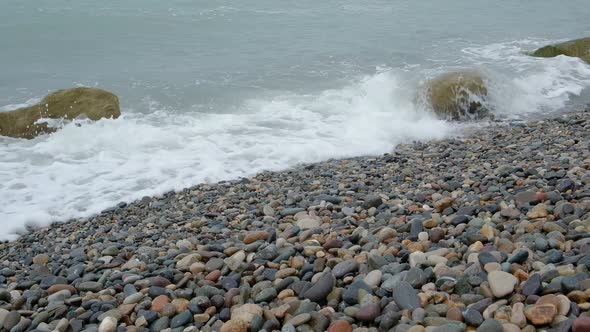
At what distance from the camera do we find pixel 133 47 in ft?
57.3

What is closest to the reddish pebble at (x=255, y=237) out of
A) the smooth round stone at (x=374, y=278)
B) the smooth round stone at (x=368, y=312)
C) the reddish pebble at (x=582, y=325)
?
the smooth round stone at (x=374, y=278)

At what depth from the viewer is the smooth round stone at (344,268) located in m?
3.46

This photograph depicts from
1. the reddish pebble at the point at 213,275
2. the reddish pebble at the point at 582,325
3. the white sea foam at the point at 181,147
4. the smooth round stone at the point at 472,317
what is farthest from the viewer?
the white sea foam at the point at 181,147

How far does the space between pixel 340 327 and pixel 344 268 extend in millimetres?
683

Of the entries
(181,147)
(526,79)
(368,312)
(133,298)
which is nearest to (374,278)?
(368,312)

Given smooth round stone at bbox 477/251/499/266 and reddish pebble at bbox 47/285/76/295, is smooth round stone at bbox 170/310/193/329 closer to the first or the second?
reddish pebble at bbox 47/285/76/295

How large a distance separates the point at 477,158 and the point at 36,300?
5.47 m

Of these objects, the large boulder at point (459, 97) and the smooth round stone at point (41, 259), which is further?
the large boulder at point (459, 97)

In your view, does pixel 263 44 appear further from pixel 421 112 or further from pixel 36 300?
pixel 36 300

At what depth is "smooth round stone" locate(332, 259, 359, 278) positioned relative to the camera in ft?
11.3

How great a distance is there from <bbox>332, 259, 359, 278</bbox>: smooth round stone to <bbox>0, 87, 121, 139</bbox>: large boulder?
27.6 feet

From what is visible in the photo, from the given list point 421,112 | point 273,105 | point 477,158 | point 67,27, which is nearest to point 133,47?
point 67,27

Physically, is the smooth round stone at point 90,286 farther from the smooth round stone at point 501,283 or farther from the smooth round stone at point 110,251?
the smooth round stone at point 501,283

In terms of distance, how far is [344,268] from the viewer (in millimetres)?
3498
